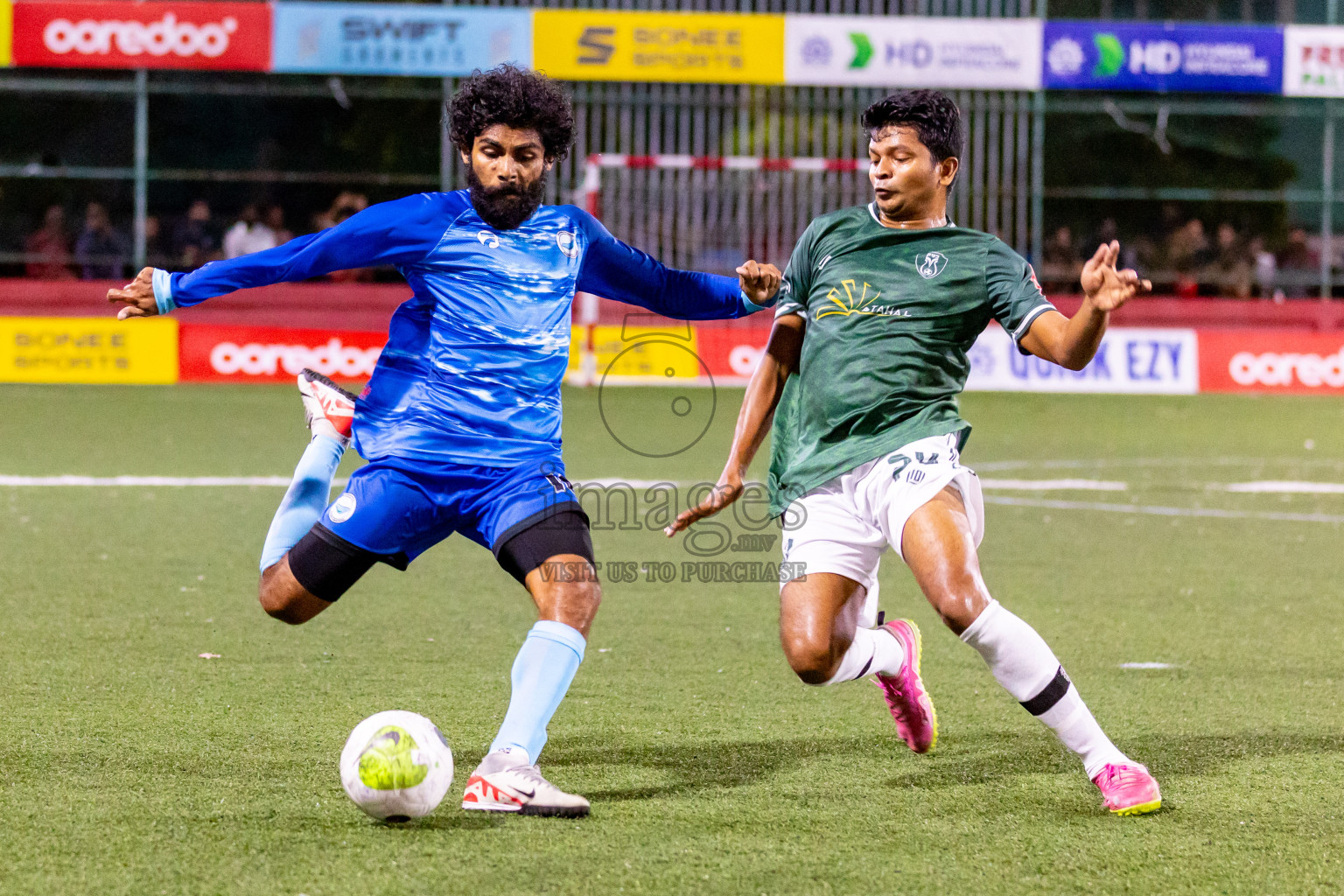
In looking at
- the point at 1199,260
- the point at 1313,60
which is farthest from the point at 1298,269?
the point at 1313,60

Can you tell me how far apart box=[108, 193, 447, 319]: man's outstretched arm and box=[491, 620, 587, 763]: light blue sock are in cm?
111

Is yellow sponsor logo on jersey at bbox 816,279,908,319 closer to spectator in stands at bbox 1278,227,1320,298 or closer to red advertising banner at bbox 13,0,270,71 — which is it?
red advertising banner at bbox 13,0,270,71

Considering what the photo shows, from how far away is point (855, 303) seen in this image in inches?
187

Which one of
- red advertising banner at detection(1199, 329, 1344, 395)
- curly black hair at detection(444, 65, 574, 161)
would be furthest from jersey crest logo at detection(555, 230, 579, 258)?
red advertising banner at detection(1199, 329, 1344, 395)

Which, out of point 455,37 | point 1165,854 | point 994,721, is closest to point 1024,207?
point 455,37

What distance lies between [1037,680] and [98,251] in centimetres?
2005

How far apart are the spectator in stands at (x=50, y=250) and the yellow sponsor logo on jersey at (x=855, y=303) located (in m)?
19.5

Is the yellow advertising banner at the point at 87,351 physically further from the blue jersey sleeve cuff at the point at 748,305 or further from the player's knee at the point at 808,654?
the player's knee at the point at 808,654

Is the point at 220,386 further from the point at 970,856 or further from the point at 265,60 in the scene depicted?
the point at 970,856

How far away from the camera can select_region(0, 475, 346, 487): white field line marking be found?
10.9 metres

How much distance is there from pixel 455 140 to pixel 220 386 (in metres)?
14.8

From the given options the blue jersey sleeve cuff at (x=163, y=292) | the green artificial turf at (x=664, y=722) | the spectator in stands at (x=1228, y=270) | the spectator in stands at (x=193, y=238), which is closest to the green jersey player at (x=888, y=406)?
the green artificial turf at (x=664, y=722)

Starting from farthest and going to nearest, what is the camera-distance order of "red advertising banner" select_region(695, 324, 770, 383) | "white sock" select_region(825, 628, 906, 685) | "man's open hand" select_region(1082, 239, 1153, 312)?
"red advertising banner" select_region(695, 324, 770, 383), "white sock" select_region(825, 628, 906, 685), "man's open hand" select_region(1082, 239, 1153, 312)

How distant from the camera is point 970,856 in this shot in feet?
12.9
